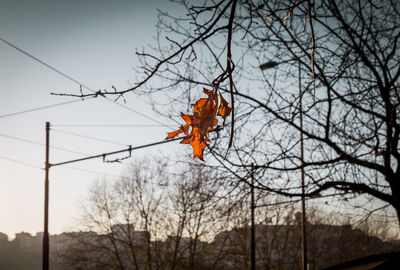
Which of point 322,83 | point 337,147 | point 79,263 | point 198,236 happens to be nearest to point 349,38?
point 322,83

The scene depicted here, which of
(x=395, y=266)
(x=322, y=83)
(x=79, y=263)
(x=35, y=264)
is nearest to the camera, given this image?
(x=322, y=83)

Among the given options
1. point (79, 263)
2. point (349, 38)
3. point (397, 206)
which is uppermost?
point (349, 38)

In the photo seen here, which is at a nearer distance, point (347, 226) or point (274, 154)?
point (274, 154)

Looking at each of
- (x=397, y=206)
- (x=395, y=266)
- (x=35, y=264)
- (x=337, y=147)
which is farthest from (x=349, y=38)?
(x=35, y=264)

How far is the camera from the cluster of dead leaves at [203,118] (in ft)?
3.02

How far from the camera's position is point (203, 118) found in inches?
36.3

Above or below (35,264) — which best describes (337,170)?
above

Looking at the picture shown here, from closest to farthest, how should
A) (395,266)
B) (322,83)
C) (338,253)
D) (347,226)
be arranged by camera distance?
(322,83), (347,226), (395,266), (338,253)

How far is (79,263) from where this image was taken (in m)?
19.1

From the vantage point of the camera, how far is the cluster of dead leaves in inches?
36.2

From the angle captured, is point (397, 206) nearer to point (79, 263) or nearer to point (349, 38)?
point (349, 38)

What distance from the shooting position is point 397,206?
4652 millimetres

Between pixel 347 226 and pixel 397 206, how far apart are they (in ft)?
2.52

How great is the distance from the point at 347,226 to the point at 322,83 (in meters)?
2.29
